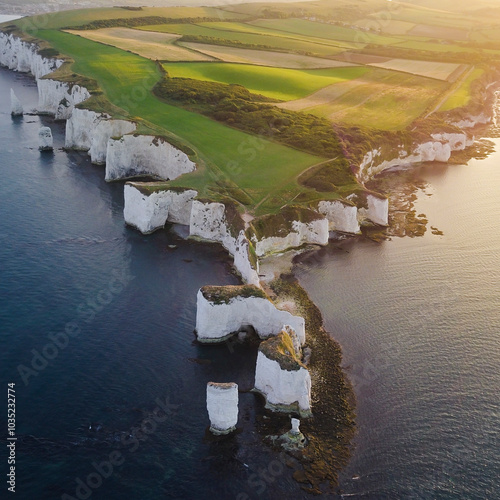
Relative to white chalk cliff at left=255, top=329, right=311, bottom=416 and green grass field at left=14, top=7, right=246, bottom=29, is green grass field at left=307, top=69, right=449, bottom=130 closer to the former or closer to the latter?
white chalk cliff at left=255, top=329, right=311, bottom=416

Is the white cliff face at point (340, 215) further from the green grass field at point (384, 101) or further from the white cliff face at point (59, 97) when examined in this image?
the white cliff face at point (59, 97)

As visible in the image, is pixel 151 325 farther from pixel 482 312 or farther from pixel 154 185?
pixel 482 312

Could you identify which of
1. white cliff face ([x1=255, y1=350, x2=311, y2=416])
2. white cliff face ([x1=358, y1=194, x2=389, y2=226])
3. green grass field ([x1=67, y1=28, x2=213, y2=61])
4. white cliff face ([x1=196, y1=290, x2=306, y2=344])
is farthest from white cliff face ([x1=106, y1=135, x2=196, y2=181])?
green grass field ([x1=67, y1=28, x2=213, y2=61])

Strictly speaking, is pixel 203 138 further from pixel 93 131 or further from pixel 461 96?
pixel 461 96

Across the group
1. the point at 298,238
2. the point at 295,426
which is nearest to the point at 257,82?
the point at 298,238

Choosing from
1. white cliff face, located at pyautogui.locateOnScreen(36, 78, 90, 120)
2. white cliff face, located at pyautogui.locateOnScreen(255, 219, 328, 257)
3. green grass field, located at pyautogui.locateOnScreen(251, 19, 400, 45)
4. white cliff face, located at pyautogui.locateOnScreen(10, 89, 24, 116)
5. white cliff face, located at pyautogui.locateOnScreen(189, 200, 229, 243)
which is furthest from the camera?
green grass field, located at pyautogui.locateOnScreen(251, 19, 400, 45)
